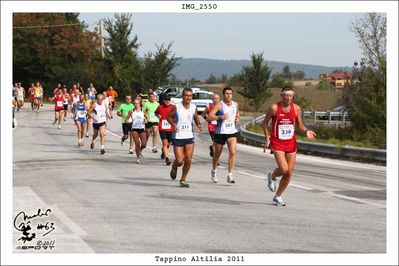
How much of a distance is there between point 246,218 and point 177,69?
4118cm

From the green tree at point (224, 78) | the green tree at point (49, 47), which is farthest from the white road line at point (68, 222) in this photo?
the green tree at point (49, 47)

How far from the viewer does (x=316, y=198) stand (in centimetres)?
1173

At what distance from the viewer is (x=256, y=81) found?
1594 inches

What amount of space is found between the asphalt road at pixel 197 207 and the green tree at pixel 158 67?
30.1m

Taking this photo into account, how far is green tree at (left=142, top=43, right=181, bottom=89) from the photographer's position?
48.1m

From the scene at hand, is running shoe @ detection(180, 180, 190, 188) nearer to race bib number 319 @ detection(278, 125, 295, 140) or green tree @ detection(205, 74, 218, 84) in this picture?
race bib number 319 @ detection(278, 125, 295, 140)

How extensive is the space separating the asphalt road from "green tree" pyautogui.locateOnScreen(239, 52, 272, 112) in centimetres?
2203

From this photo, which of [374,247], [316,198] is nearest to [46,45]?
[316,198]

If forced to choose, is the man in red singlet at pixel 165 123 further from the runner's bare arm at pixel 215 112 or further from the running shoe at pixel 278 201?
the running shoe at pixel 278 201

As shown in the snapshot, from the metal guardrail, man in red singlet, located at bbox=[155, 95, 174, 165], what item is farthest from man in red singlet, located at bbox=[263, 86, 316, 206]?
the metal guardrail

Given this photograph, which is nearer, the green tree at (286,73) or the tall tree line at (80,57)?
the tall tree line at (80,57)

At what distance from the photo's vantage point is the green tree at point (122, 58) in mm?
48312

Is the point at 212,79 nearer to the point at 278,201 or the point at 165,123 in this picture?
the point at 165,123

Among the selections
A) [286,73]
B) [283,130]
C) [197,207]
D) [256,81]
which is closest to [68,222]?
[197,207]
